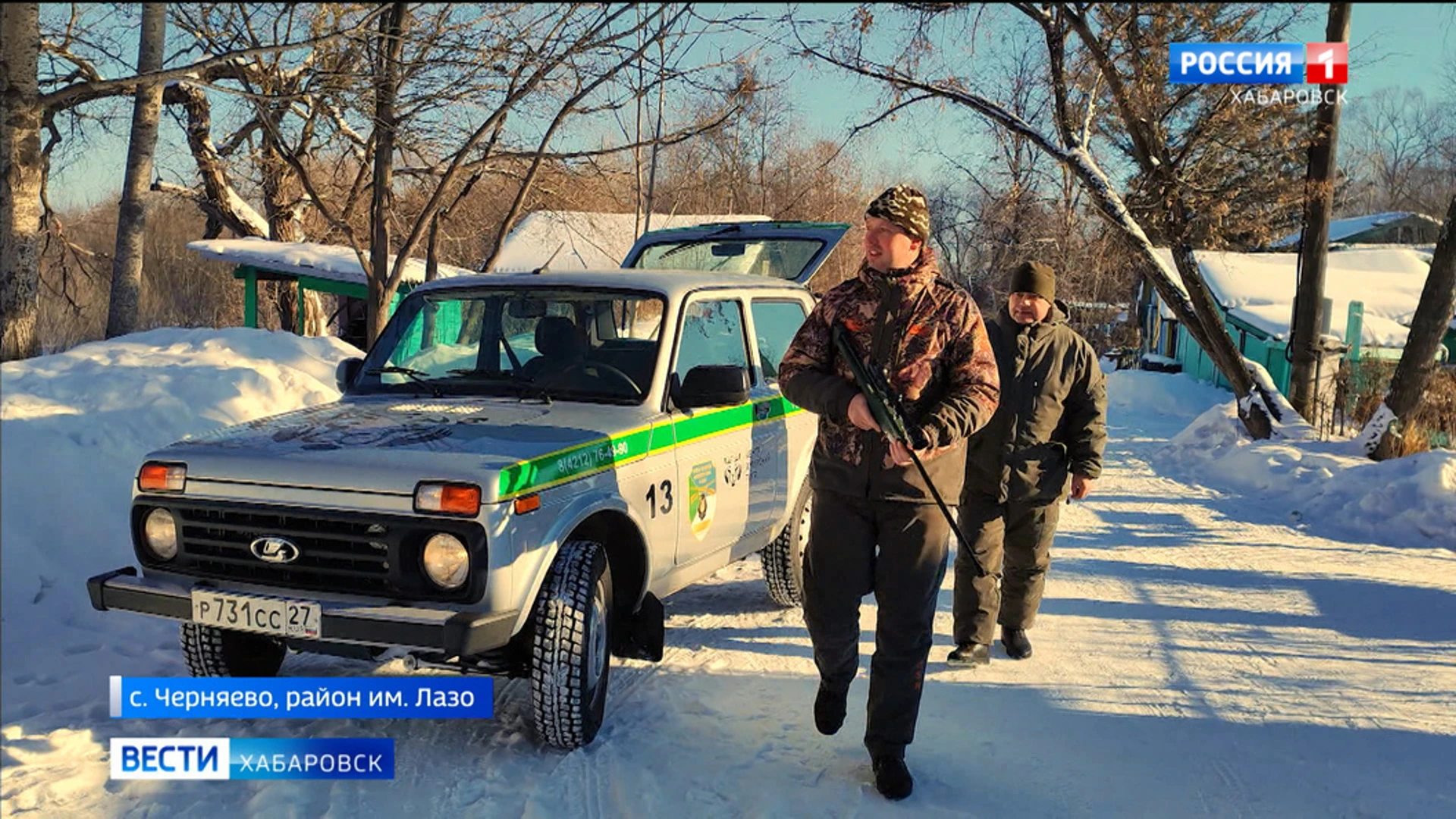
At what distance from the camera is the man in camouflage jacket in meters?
3.82

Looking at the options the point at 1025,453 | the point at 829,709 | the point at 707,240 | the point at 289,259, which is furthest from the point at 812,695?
the point at 289,259

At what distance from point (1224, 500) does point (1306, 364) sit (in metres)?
4.92

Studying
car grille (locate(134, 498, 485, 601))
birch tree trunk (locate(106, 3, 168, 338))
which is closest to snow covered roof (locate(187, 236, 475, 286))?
birch tree trunk (locate(106, 3, 168, 338))

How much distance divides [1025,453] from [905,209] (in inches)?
72.1

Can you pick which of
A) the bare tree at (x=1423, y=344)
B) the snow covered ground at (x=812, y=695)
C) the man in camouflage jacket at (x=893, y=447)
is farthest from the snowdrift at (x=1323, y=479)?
the man in camouflage jacket at (x=893, y=447)

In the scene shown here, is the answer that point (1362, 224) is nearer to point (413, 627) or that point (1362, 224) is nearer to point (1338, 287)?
point (1338, 287)

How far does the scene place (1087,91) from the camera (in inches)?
535

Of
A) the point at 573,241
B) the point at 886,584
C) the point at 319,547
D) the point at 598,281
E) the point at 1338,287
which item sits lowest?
the point at 886,584

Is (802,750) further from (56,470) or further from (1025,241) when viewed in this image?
(1025,241)

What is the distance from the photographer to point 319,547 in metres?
3.75

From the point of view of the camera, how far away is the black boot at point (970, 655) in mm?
5348

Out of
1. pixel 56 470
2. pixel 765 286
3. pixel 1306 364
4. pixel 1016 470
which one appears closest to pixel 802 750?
pixel 1016 470

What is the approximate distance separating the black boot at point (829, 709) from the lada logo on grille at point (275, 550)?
6.43 feet
